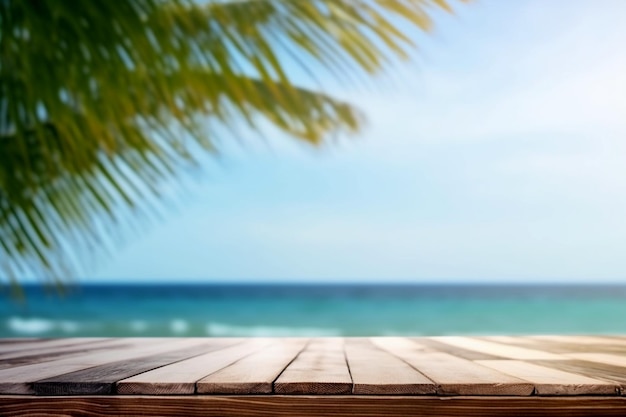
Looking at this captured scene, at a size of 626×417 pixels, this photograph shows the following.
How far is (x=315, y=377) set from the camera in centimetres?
89

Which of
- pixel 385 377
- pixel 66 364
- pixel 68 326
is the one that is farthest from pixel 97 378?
pixel 68 326

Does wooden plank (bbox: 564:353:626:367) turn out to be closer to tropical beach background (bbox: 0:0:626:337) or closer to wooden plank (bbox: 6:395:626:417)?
wooden plank (bbox: 6:395:626:417)

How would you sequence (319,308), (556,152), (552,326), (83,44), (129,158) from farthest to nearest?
(556,152) < (319,308) < (552,326) < (129,158) < (83,44)

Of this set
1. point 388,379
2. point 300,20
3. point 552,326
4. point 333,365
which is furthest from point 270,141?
point 552,326

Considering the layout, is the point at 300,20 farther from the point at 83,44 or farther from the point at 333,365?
the point at 333,365

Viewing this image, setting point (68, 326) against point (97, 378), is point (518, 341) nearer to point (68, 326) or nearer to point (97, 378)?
point (97, 378)

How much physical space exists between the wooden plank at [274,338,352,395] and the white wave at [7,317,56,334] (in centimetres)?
1429

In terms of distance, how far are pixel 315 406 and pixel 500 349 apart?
2.27 ft

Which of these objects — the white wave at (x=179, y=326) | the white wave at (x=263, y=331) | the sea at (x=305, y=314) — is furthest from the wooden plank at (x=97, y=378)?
the white wave at (x=179, y=326)

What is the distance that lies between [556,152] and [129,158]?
1293 inches

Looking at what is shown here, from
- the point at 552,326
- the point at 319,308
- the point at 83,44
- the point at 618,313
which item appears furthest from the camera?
the point at 319,308

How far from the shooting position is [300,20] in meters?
1.26

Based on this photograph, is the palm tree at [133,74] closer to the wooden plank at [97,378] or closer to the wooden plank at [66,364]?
the wooden plank at [66,364]

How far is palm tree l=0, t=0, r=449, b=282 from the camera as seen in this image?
120cm
